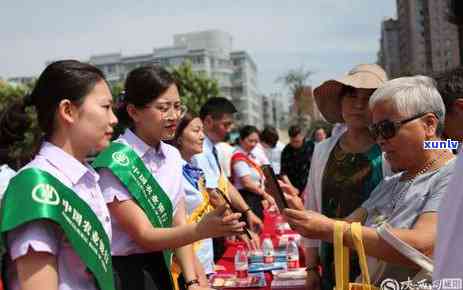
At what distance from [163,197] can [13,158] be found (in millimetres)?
2121

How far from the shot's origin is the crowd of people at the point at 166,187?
57.2 inches

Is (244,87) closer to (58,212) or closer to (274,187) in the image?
(274,187)

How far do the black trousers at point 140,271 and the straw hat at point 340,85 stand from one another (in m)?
1.12

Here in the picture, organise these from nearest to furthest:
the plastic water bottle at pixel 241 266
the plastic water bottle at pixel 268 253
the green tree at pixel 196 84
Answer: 1. the plastic water bottle at pixel 241 266
2. the plastic water bottle at pixel 268 253
3. the green tree at pixel 196 84

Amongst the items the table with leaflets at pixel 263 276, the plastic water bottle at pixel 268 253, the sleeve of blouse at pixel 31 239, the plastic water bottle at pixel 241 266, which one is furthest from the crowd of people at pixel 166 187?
the plastic water bottle at pixel 268 253

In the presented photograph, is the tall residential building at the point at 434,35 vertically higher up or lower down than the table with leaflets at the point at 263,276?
higher up

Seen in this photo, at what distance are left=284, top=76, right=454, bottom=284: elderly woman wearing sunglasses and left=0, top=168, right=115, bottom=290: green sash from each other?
2.10ft

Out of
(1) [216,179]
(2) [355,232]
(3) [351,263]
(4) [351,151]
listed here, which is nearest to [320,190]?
(4) [351,151]

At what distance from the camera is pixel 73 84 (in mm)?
1662

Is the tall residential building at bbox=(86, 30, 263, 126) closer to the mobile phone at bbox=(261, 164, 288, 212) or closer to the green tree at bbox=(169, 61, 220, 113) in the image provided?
the green tree at bbox=(169, 61, 220, 113)

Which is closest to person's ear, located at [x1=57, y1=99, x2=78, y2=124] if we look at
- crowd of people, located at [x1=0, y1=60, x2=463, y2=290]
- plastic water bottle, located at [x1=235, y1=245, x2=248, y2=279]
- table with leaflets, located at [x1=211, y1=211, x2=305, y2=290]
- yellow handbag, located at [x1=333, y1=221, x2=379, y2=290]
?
crowd of people, located at [x1=0, y1=60, x2=463, y2=290]

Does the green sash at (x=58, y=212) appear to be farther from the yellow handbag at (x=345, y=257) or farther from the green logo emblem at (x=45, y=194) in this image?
the yellow handbag at (x=345, y=257)

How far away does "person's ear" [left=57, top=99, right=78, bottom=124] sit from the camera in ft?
5.36

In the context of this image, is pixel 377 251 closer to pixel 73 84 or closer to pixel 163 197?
pixel 163 197
